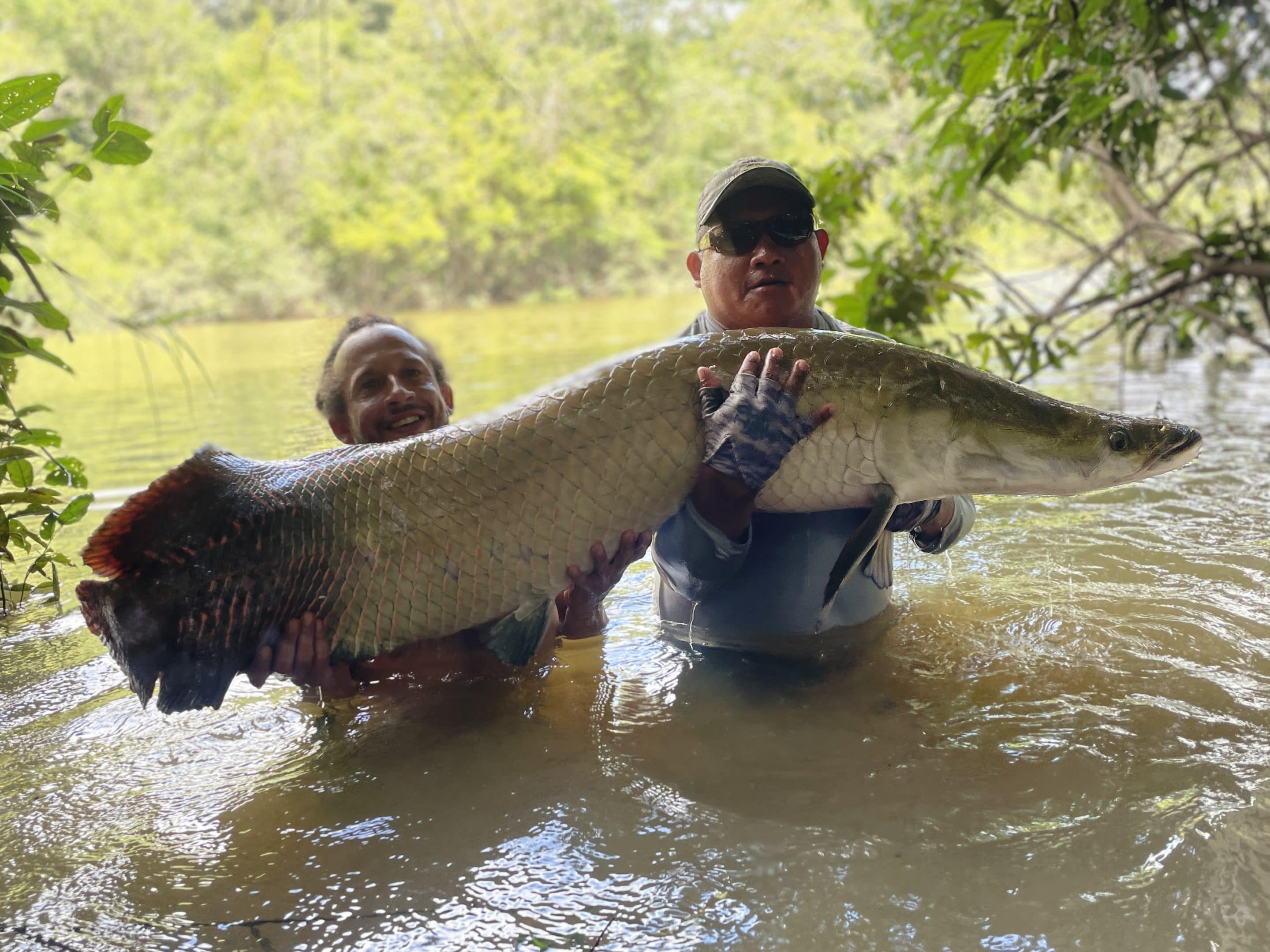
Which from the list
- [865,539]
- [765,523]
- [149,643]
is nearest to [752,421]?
[865,539]

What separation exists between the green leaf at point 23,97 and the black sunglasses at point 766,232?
177cm

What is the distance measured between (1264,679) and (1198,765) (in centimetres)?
58

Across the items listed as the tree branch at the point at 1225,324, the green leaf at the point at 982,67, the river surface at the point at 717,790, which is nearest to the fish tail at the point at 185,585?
the river surface at the point at 717,790

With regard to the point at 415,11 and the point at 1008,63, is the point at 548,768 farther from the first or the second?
the point at 415,11

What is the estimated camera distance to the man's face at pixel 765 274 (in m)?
2.67

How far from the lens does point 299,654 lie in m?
2.27

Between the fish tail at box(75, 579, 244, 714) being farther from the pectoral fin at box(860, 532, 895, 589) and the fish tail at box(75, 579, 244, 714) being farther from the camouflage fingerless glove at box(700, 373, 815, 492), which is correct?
the pectoral fin at box(860, 532, 895, 589)

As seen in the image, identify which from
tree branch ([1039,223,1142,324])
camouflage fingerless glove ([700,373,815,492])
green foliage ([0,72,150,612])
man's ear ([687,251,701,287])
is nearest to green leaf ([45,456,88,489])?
green foliage ([0,72,150,612])

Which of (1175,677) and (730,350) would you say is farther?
(1175,677)

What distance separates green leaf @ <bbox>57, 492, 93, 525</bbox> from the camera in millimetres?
3162

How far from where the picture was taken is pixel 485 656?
286 centimetres

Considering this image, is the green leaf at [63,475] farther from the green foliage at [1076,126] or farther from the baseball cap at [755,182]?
the green foliage at [1076,126]

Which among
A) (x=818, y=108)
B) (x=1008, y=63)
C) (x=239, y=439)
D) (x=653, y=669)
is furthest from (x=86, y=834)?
(x=818, y=108)

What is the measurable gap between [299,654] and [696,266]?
160 centimetres
